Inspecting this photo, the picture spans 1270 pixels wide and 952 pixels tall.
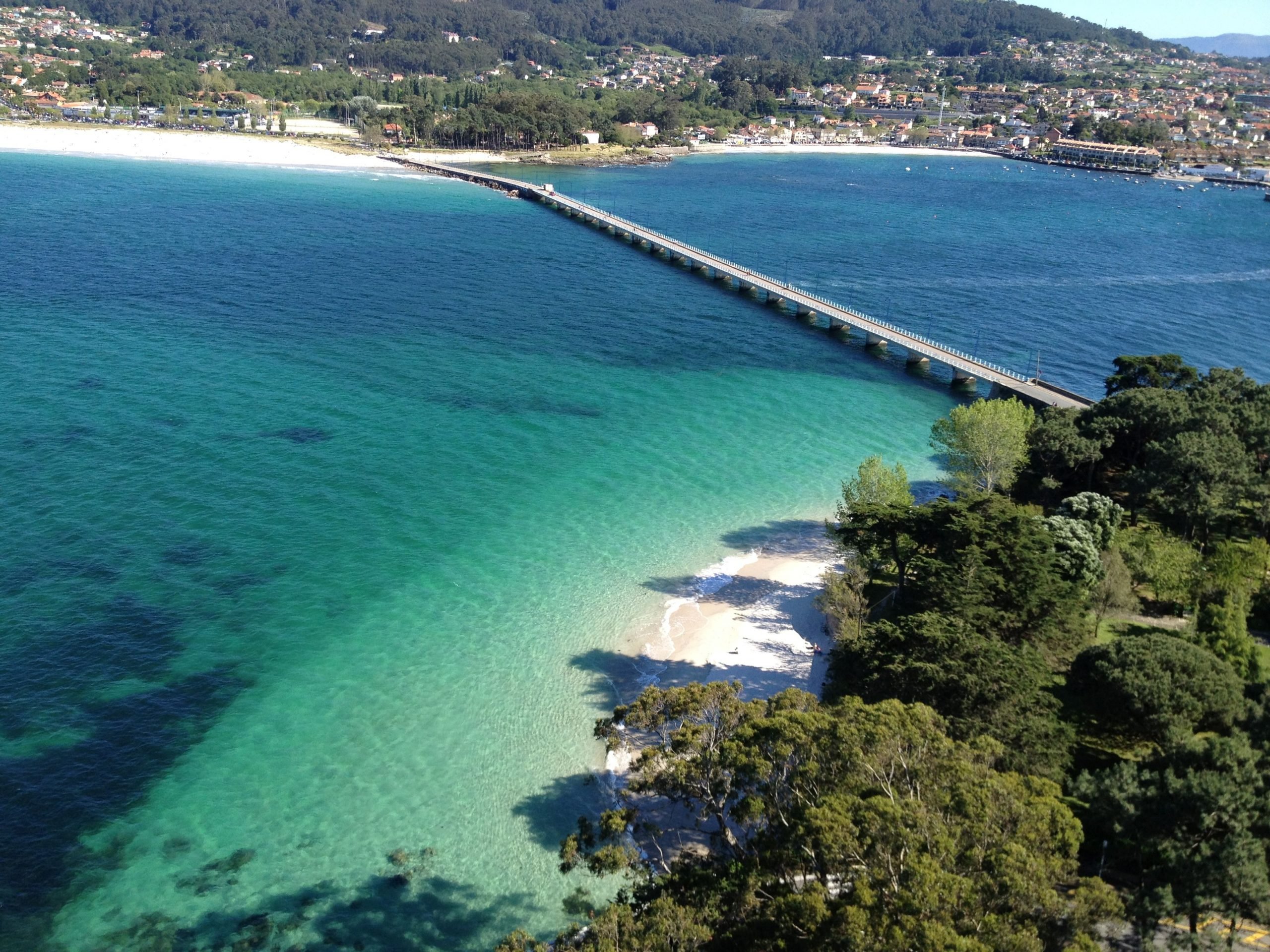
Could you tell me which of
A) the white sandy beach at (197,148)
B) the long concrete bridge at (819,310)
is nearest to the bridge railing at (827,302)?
the long concrete bridge at (819,310)

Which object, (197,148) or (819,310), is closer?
(819,310)

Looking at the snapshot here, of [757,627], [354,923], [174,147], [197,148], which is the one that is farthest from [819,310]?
[174,147]

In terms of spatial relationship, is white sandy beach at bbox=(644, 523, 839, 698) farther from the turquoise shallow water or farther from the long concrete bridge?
the long concrete bridge

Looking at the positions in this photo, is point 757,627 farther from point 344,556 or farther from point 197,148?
point 197,148

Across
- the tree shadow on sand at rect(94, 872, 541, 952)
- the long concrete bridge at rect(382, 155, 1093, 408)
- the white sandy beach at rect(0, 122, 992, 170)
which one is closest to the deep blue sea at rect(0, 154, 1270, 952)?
the tree shadow on sand at rect(94, 872, 541, 952)

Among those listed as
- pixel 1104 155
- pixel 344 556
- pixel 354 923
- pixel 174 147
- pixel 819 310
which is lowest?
pixel 354 923

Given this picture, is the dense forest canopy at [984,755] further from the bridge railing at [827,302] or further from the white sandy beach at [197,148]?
the white sandy beach at [197,148]
